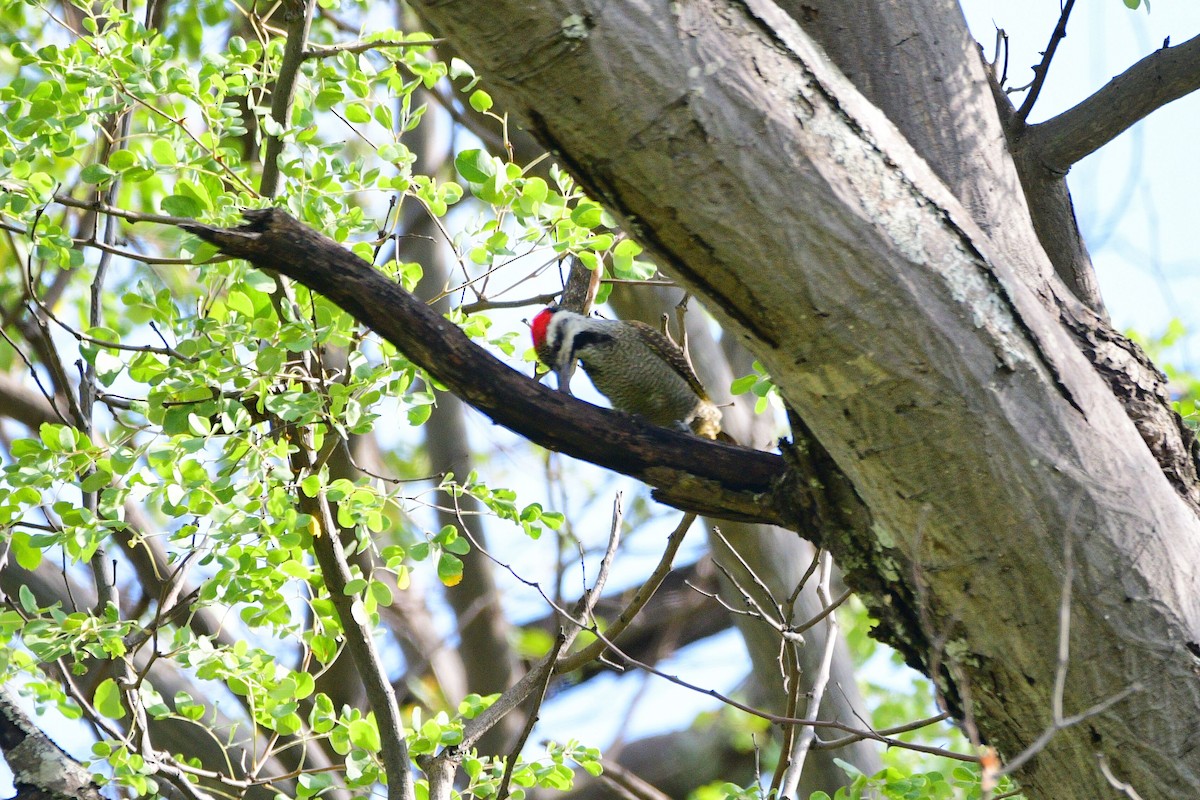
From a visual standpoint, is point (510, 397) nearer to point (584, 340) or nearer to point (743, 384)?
point (743, 384)

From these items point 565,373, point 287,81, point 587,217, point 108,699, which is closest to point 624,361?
point 565,373

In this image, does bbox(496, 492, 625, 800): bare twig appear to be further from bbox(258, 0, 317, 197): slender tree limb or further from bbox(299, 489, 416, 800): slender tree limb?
bbox(258, 0, 317, 197): slender tree limb

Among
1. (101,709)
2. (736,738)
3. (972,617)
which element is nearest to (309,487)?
(101,709)

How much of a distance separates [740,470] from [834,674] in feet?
9.90

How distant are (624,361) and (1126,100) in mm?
2116

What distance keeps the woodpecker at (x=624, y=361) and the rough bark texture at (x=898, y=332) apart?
2261 millimetres

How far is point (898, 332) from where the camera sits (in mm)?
1774

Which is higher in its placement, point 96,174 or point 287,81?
point 287,81

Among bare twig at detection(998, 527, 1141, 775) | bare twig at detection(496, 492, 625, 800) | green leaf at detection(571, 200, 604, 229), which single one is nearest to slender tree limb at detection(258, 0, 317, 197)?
green leaf at detection(571, 200, 604, 229)

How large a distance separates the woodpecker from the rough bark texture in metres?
2.26

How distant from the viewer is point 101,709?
3.37m

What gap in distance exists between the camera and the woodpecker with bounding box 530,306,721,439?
13.6 feet

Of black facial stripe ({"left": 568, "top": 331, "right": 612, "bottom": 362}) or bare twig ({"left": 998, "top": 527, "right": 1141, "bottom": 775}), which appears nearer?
bare twig ({"left": 998, "top": 527, "right": 1141, "bottom": 775})

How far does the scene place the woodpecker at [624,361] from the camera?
164 inches
